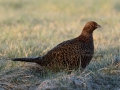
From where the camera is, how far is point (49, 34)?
34.1 feet

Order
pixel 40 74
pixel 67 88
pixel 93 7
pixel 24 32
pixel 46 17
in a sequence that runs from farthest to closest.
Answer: pixel 93 7 → pixel 46 17 → pixel 24 32 → pixel 40 74 → pixel 67 88

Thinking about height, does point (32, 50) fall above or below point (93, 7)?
below

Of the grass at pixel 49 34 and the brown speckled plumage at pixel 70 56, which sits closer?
the grass at pixel 49 34

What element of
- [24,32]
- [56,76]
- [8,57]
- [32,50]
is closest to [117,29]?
[24,32]

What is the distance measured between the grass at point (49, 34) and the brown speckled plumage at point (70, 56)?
0.14 metres

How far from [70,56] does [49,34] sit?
14.4 ft


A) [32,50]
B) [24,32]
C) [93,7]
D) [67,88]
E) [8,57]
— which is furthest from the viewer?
[93,7]

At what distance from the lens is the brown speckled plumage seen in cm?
604

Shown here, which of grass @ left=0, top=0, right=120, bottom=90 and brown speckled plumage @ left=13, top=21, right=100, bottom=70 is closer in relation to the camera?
grass @ left=0, top=0, right=120, bottom=90

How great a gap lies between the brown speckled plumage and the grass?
5.7 inches

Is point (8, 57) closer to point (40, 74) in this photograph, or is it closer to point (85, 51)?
point (40, 74)

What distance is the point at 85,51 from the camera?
6.08m

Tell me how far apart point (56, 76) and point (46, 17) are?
8.07 metres

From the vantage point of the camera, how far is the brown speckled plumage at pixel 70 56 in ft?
19.8
